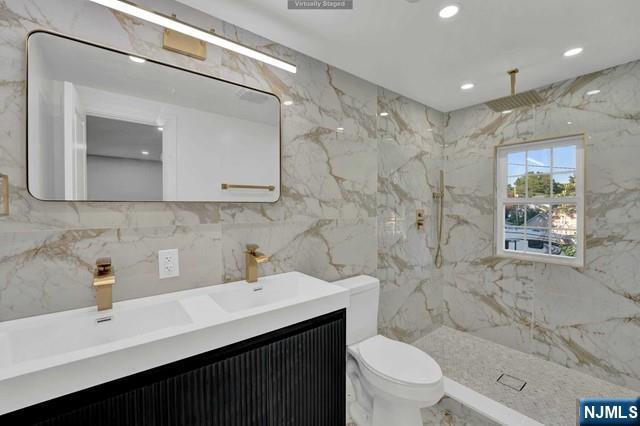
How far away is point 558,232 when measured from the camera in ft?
8.22

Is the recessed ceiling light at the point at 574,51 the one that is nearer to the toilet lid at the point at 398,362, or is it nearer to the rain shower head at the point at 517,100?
the rain shower head at the point at 517,100

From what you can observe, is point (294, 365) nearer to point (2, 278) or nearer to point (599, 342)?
point (2, 278)

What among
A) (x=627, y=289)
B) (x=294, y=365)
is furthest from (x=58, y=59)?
(x=627, y=289)

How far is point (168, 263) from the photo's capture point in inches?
55.7

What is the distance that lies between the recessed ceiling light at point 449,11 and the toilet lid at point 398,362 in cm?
196

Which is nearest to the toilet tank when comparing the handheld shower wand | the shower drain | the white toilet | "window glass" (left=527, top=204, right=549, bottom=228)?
the white toilet

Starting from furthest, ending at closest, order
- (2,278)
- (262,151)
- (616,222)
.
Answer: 1. (616,222)
2. (262,151)
3. (2,278)

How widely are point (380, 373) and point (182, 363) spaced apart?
3.49ft

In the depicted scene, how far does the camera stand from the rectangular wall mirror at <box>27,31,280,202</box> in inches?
45.5

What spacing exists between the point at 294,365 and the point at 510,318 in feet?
8.06

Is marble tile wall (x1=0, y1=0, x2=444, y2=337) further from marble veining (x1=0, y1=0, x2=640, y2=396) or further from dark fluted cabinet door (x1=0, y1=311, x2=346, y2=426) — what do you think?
dark fluted cabinet door (x1=0, y1=311, x2=346, y2=426)

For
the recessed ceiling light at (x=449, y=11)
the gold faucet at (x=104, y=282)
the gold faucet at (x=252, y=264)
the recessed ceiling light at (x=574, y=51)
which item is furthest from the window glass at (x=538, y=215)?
the gold faucet at (x=104, y=282)

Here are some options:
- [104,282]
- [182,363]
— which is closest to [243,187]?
[104,282]

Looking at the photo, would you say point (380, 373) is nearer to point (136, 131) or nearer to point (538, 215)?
point (136, 131)
